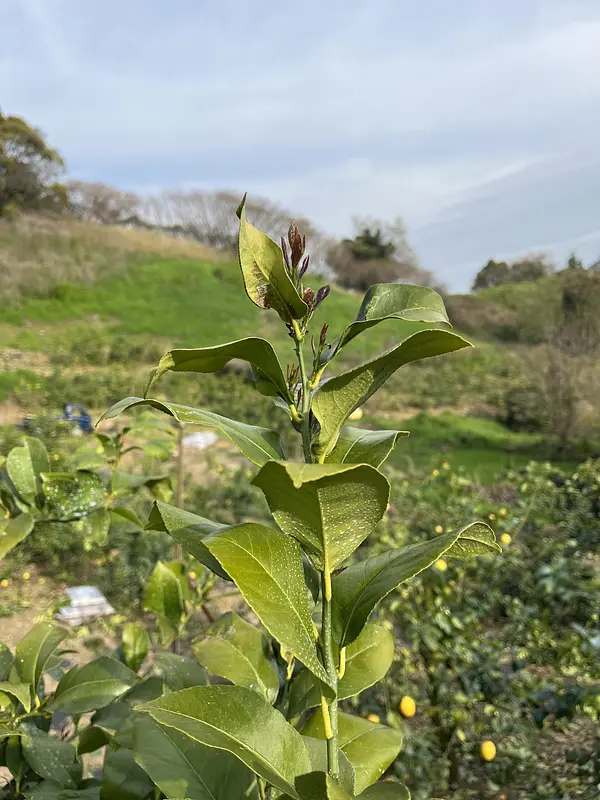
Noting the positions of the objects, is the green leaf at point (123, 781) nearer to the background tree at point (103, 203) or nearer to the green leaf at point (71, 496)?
the green leaf at point (71, 496)

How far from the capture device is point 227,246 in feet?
73.9

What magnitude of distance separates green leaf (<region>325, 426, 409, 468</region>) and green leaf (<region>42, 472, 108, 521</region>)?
65 centimetres

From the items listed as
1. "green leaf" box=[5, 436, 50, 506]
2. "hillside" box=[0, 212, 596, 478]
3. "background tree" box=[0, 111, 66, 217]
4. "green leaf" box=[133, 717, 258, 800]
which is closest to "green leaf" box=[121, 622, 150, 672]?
"green leaf" box=[5, 436, 50, 506]

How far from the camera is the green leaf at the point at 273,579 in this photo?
1.53 feet

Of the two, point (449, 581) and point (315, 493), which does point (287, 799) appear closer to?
point (315, 493)

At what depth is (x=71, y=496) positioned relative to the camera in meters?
1.06

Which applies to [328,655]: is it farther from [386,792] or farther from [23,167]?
[23,167]

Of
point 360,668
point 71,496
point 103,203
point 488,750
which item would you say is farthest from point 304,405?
point 103,203

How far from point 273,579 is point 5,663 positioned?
650 millimetres

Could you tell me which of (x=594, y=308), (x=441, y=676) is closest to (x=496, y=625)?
(x=441, y=676)

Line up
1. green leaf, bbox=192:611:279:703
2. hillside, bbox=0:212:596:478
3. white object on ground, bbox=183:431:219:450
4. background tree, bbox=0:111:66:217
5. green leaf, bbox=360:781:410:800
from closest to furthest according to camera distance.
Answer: green leaf, bbox=360:781:410:800, green leaf, bbox=192:611:279:703, white object on ground, bbox=183:431:219:450, hillside, bbox=0:212:596:478, background tree, bbox=0:111:66:217

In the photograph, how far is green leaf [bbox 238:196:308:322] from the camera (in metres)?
0.49

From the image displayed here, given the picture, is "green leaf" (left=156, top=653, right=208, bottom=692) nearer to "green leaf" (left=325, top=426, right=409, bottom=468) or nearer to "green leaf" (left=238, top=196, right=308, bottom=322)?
"green leaf" (left=325, top=426, right=409, bottom=468)

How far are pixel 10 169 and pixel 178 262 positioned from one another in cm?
530
